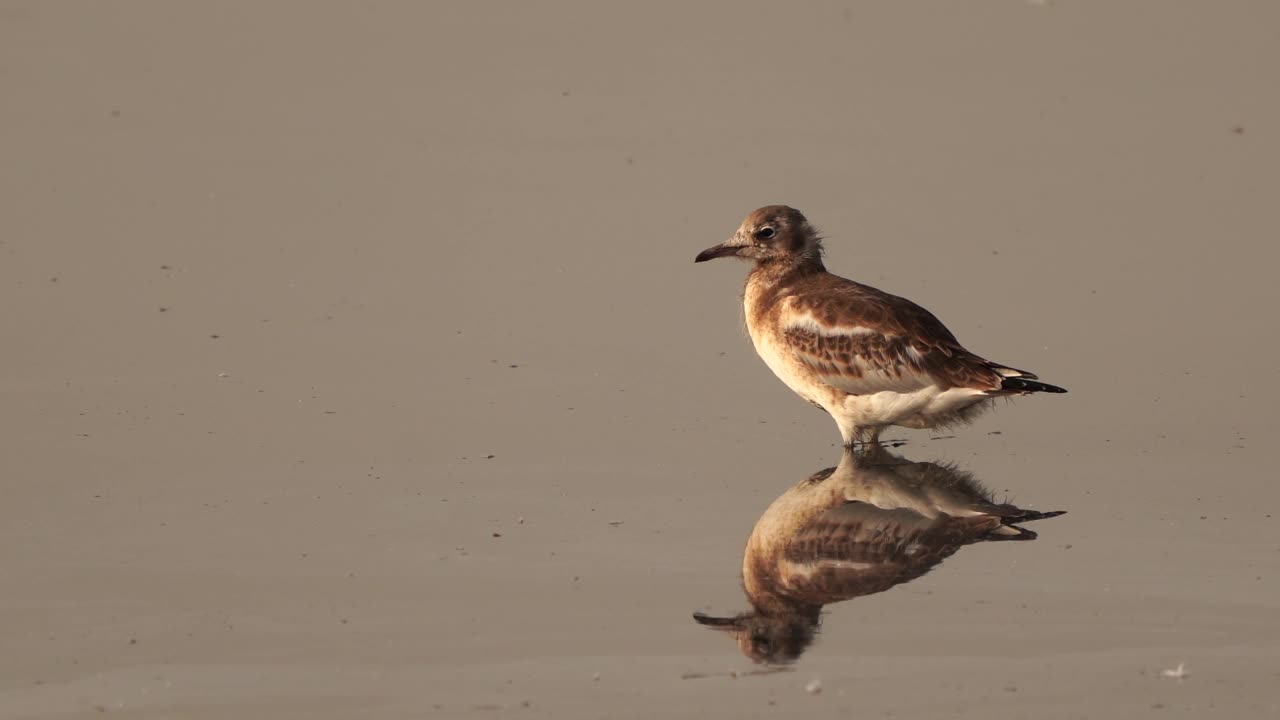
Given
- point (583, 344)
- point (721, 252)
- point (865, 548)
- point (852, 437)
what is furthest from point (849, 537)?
point (583, 344)

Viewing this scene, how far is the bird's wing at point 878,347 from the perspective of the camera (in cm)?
1150

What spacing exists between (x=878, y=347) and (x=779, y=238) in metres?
1.47

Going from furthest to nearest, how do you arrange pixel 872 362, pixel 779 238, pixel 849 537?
pixel 779 238, pixel 872 362, pixel 849 537

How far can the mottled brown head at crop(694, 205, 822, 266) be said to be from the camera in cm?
1280

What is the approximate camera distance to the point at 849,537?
382 inches

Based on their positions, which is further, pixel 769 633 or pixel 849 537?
pixel 849 537

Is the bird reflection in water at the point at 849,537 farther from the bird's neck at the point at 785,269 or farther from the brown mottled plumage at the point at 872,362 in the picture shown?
the bird's neck at the point at 785,269

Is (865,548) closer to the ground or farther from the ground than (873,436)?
closer to the ground

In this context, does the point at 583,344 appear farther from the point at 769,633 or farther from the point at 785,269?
the point at 769,633

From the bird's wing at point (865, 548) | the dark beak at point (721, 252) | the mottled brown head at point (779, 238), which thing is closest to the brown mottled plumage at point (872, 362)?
the mottled brown head at point (779, 238)

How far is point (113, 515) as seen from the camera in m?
10.2

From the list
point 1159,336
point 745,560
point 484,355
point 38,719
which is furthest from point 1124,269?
point 38,719

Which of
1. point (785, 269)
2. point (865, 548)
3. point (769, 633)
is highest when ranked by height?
point (785, 269)

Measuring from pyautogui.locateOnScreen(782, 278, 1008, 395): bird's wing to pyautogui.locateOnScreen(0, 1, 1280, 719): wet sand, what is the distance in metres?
0.46
